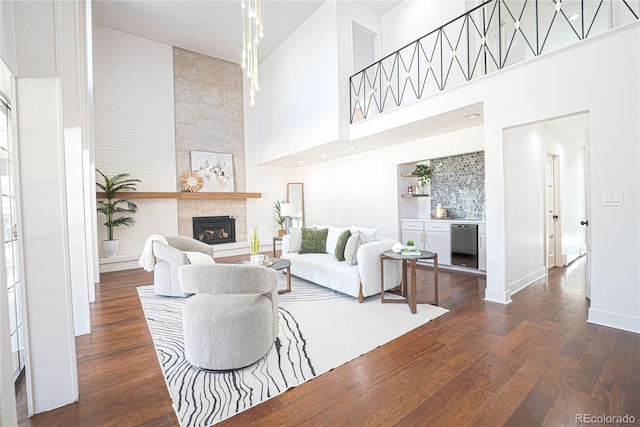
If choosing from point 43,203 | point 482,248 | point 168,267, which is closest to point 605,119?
point 482,248

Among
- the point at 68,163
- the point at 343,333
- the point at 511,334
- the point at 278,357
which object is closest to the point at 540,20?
the point at 511,334

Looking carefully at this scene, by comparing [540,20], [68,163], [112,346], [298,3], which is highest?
[298,3]

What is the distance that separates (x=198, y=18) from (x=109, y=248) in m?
4.96

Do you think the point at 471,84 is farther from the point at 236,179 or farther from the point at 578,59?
the point at 236,179

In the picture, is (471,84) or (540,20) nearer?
(471,84)

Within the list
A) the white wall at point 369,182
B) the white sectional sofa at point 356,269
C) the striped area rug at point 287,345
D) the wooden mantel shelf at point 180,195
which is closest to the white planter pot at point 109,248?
the wooden mantel shelf at point 180,195

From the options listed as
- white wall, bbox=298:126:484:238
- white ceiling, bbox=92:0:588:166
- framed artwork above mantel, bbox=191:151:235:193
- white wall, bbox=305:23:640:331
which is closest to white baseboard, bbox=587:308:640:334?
white wall, bbox=305:23:640:331

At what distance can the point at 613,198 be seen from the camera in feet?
8.96

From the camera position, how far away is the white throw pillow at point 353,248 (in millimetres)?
3867

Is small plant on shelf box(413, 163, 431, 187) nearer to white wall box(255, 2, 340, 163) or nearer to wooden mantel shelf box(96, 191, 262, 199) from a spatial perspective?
white wall box(255, 2, 340, 163)

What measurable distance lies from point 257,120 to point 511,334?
747cm

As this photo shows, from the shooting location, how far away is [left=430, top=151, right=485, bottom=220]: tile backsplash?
5375mm

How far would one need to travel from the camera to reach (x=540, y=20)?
5.74 metres

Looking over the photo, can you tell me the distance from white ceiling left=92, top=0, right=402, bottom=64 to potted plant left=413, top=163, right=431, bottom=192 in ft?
10.8
